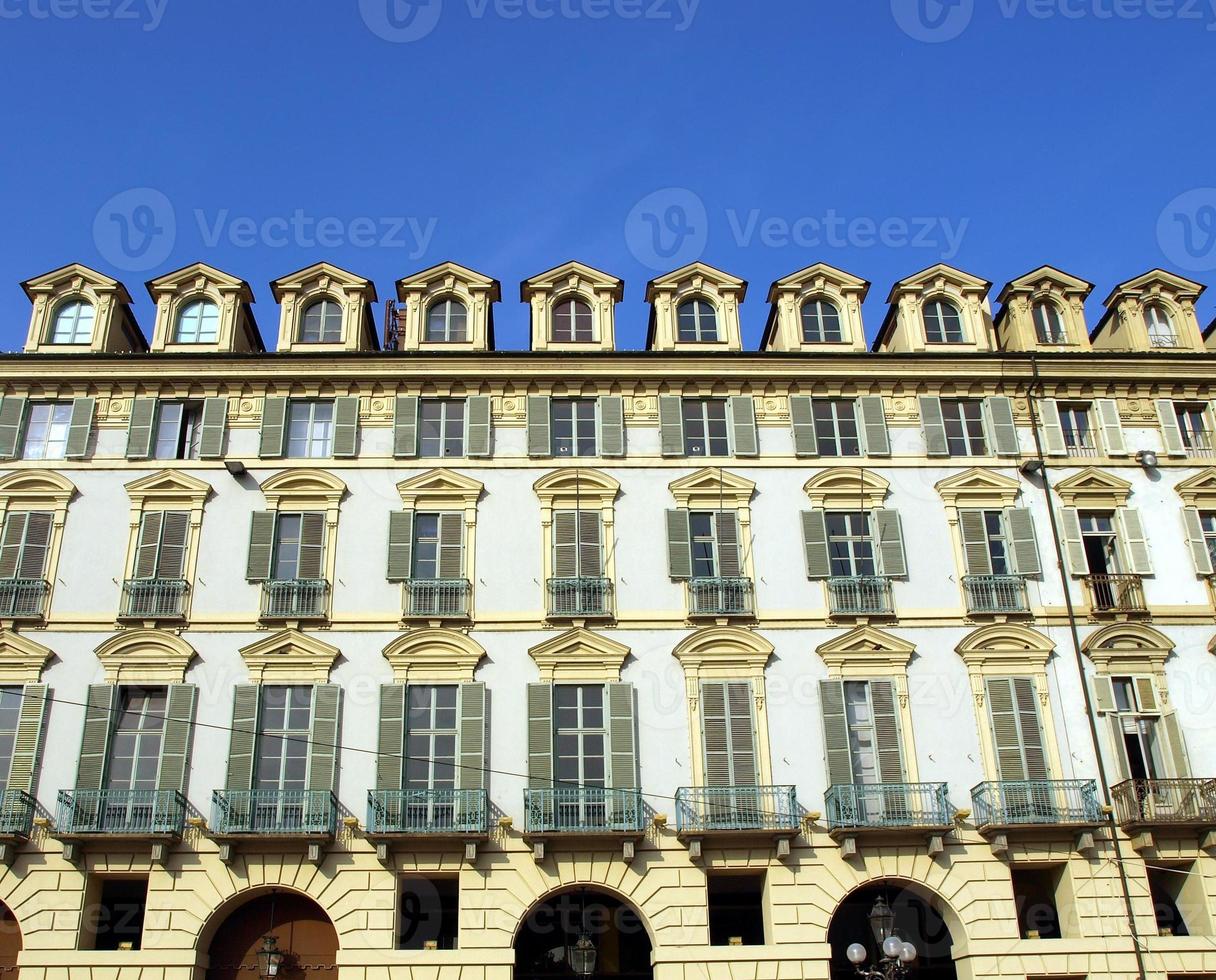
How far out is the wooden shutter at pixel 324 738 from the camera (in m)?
25.4

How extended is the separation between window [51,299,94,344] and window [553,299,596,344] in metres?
11.8

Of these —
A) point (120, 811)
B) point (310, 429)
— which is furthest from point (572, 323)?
point (120, 811)

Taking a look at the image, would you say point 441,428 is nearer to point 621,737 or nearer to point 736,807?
point 621,737

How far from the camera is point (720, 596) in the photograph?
27.5m

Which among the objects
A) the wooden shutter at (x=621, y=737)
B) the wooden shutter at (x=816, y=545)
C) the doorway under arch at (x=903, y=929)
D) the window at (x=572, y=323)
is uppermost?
the window at (x=572, y=323)

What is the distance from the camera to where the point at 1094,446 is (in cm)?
3011

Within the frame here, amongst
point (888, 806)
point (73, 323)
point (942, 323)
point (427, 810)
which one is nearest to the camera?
point (427, 810)

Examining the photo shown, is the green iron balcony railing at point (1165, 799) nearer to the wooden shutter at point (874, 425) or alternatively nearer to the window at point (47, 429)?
the wooden shutter at point (874, 425)

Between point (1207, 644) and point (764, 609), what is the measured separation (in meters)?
10.3

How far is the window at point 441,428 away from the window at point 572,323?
3.23 m

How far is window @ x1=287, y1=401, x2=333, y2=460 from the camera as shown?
2914cm

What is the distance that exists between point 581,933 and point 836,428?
13.4 meters

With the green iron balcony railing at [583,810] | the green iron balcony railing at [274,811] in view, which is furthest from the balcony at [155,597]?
the green iron balcony railing at [583,810]

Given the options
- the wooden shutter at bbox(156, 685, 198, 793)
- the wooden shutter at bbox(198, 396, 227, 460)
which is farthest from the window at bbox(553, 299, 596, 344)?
the wooden shutter at bbox(156, 685, 198, 793)
